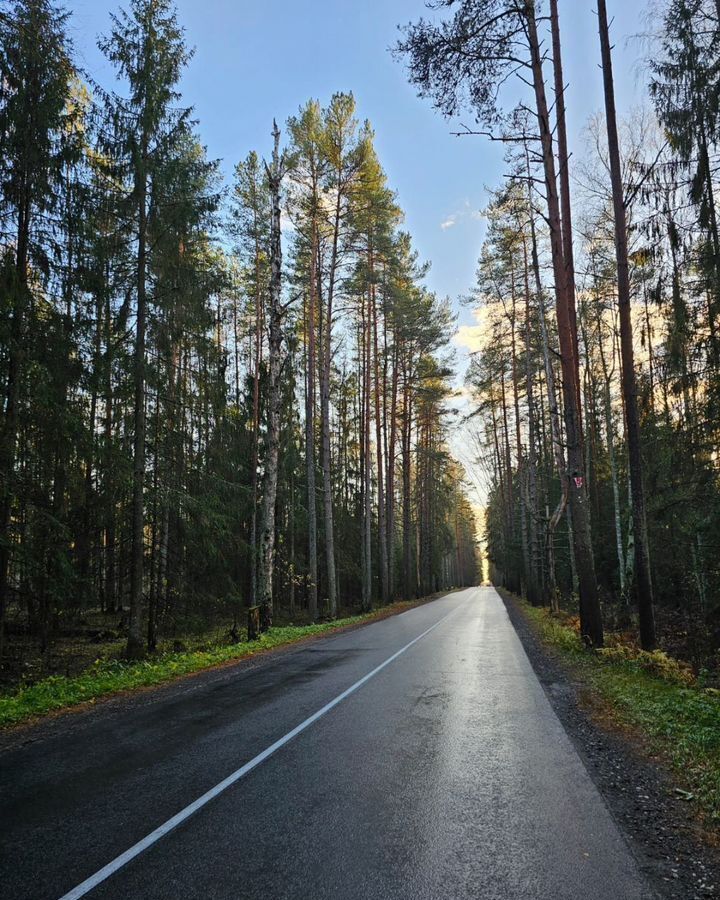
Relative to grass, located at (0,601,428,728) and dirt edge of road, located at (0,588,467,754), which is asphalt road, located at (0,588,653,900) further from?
grass, located at (0,601,428,728)

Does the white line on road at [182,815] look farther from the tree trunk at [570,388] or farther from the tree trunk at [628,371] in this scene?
the tree trunk at [570,388]

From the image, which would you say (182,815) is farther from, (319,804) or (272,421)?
(272,421)

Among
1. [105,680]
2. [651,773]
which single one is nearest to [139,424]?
[105,680]

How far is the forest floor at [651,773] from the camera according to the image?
3283 millimetres

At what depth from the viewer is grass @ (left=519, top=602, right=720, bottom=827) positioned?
183 inches

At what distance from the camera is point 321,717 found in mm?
6387

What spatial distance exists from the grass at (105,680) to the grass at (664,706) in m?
7.13

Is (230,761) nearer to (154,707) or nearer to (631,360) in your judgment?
(154,707)

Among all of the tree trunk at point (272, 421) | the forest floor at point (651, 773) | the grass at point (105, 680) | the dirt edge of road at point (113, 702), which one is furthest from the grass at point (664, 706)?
the tree trunk at point (272, 421)

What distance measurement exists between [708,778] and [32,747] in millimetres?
6596

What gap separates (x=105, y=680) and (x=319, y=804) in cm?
663

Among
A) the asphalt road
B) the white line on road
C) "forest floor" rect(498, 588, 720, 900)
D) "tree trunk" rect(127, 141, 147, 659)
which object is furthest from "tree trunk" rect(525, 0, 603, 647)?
"tree trunk" rect(127, 141, 147, 659)

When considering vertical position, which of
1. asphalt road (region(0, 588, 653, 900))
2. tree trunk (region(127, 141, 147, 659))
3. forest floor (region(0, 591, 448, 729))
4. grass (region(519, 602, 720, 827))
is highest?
tree trunk (region(127, 141, 147, 659))

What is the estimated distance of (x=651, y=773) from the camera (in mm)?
4750
